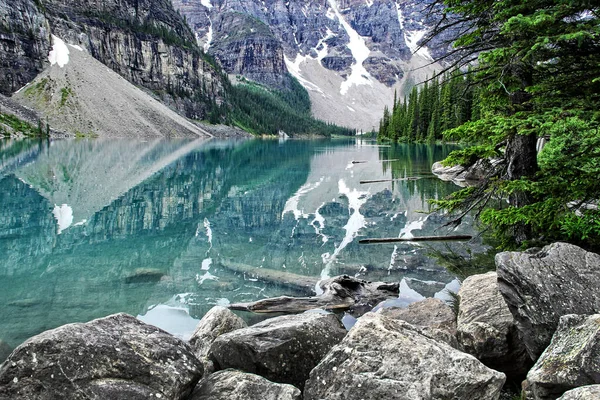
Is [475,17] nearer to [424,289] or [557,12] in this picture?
[557,12]

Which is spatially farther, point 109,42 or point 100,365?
point 109,42


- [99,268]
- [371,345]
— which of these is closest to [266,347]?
[371,345]

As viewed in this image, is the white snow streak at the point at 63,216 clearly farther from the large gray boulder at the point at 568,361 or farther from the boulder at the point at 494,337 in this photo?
the large gray boulder at the point at 568,361

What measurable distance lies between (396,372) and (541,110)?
250 inches

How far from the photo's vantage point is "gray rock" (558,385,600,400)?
4.12 m

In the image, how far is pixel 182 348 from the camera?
17.2 feet

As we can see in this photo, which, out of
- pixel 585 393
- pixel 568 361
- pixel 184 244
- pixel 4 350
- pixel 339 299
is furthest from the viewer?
pixel 184 244

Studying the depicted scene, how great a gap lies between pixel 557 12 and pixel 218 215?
62.4 feet

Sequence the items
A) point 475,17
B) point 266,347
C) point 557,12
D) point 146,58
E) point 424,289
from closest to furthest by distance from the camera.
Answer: point 266,347 → point 557,12 → point 475,17 → point 424,289 → point 146,58

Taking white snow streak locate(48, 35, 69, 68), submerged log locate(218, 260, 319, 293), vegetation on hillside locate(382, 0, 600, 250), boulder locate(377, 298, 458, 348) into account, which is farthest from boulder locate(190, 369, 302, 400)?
white snow streak locate(48, 35, 69, 68)

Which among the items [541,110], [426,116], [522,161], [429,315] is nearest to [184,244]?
[429,315]

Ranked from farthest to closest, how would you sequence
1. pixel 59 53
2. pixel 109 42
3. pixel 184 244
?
pixel 109 42
pixel 59 53
pixel 184 244

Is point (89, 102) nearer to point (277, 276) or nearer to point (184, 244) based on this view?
point (184, 244)

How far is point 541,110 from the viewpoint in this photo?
27.6ft
